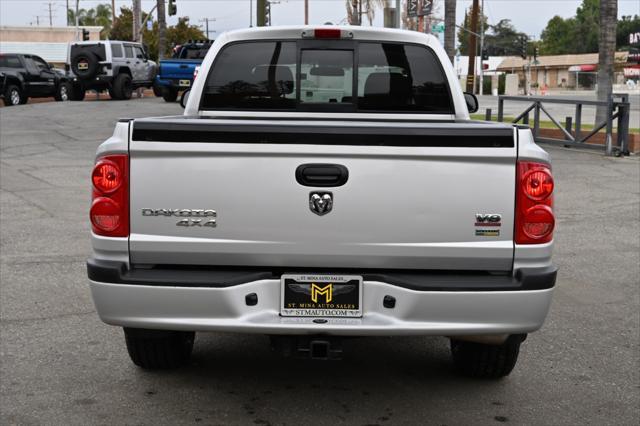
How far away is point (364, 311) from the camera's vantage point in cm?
414

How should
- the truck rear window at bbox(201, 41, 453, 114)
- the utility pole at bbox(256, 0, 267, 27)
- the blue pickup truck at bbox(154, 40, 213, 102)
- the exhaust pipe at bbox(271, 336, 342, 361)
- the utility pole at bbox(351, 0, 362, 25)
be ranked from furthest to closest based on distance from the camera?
1. the utility pole at bbox(351, 0, 362, 25)
2. the blue pickup truck at bbox(154, 40, 213, 102)
3. the utility pole at bbox(256, 0, 267, 27)
4. the truck rear window at bbox(201, 41, 453, 114)
5. the exhaust pipe at bbox(271, 336, 342, 361)

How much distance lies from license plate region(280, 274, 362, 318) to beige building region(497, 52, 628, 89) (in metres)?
93.2

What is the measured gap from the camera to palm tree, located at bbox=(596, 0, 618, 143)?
2077cm

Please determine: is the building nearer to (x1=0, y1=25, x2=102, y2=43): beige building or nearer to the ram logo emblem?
(x1=0, y1=25, x2=102, y2=43): beige building

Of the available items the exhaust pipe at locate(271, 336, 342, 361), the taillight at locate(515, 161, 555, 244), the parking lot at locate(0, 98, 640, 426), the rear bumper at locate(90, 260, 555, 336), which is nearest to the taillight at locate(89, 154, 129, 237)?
the rear bumper at locate(90, 260, 555, 336)

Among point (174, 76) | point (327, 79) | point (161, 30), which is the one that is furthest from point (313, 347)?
point (161, 30)

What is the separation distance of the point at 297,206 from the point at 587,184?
1077 centimetres

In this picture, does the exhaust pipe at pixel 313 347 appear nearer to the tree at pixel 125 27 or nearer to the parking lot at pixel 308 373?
the parking lot at pixel 308 373

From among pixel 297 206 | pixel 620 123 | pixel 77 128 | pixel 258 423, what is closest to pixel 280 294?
pixel 297 206

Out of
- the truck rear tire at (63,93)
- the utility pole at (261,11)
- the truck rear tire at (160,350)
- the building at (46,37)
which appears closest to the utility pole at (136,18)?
the truck rear tire at (63,93)

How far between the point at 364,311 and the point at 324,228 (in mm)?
416

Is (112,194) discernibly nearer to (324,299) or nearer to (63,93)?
(324,299)

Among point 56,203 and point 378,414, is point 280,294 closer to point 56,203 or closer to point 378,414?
point 378,414

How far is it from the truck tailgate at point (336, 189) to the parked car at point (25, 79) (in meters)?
28.7
